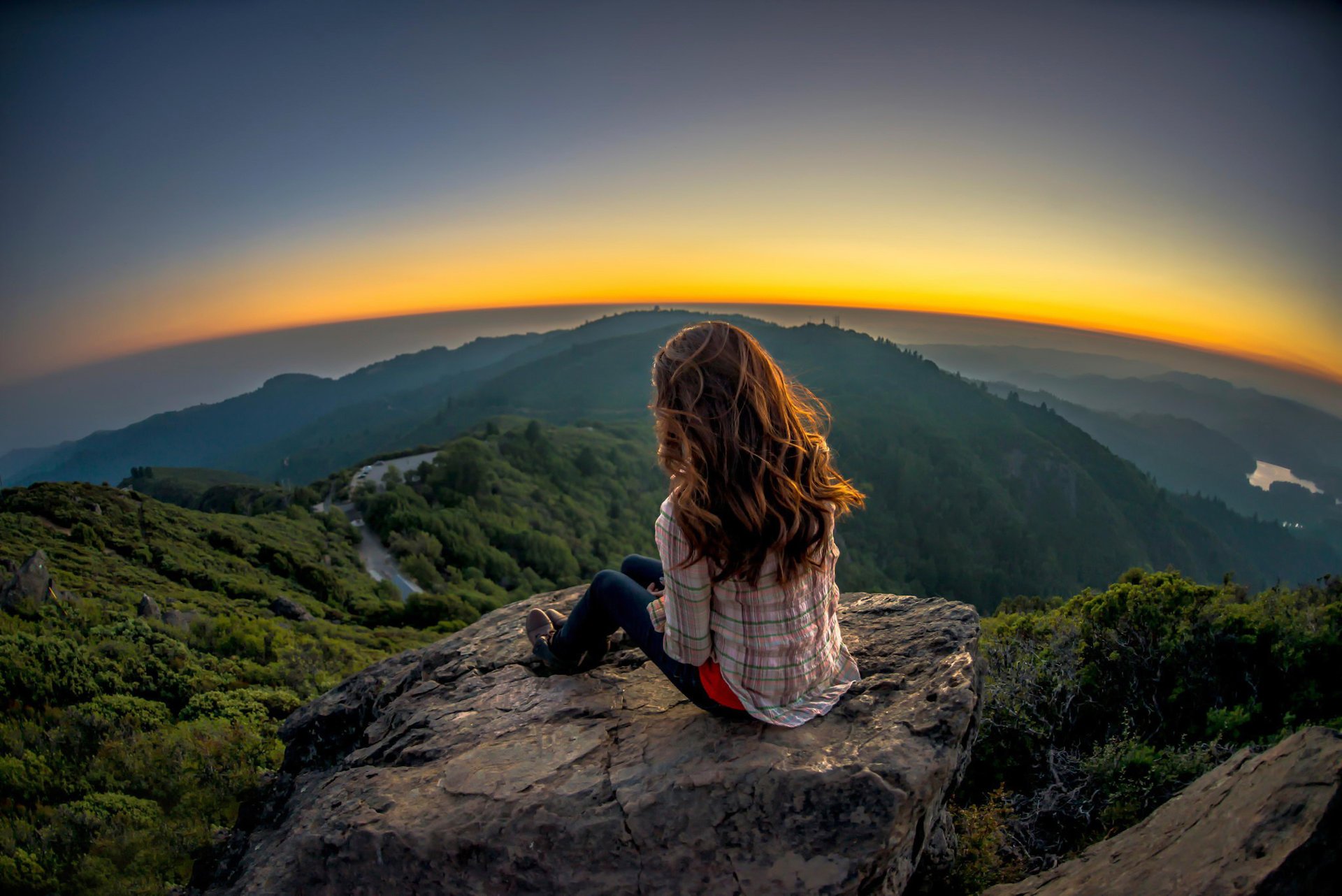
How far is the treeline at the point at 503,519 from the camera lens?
32.5m

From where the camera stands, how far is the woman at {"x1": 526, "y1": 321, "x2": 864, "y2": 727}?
9.30 feet

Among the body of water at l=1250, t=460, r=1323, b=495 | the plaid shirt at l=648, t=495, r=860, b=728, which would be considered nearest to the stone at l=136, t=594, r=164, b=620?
the plaid shirt at l=648, t=495, r=860, b=728

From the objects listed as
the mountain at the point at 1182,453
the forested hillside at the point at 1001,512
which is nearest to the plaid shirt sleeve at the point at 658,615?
the forested hillside at the point at 1001,512

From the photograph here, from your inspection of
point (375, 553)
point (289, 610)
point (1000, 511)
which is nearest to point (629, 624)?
point (289, 610)

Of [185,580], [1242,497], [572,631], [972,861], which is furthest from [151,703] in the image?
[1242,497]

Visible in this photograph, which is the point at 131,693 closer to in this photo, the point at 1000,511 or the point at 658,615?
the point at 658,615

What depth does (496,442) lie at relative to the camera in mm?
59688

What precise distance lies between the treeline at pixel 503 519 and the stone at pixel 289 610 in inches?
184

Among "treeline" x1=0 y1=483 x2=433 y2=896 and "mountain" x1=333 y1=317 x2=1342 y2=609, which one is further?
"mountain" x1=333 y1=317 x2=1342 y2=609

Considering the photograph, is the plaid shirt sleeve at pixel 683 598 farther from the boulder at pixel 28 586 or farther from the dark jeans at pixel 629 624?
the boulder at pixel 28 586

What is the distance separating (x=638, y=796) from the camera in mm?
2957

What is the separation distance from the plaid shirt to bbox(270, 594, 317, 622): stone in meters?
14.6

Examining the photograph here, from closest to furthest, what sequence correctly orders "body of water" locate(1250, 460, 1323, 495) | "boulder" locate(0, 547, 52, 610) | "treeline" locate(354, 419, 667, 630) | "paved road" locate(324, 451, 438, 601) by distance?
"boulder" locate(0, 547, 52, 610) < "paved road" locate(324, 451, 438, 601) < "treeline" locate(354, 419, 667, 630) < "body of water" locate(1250, 460, 1323, 495)

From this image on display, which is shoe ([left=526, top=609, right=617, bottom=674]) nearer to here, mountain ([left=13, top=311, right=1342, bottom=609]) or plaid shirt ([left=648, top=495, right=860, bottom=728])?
plaid shirt ([left=648, top=495, right=860, bottom=728])
